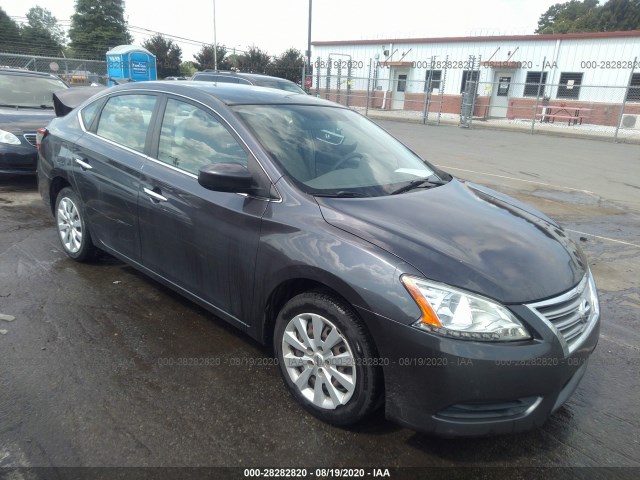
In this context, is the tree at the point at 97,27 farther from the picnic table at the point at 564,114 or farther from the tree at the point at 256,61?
the picnic table at the point at 564,114

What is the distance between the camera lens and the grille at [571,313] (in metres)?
2.22

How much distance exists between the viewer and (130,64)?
82.3ft

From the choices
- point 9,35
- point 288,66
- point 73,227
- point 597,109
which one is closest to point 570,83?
point 597,109

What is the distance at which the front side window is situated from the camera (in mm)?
3039

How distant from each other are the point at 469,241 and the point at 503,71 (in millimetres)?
29745

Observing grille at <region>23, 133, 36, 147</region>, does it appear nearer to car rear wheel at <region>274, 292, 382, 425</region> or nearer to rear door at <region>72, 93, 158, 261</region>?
rear door at <region>72, 93, 158, 261</region>

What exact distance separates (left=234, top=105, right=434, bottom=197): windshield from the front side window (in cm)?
18

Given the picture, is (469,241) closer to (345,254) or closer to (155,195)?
(345,254)

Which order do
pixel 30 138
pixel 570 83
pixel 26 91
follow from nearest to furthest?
1. pixel 30 138
2. pixel 26 91
3. pixel 570 83

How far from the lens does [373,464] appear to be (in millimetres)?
2316

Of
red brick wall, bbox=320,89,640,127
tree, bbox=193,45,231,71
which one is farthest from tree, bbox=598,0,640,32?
tree, bbox=193,45,231,71

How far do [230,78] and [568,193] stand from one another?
910 cm


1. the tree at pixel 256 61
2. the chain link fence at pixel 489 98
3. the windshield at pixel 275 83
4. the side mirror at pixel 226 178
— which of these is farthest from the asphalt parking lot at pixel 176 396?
the tree at pixel 256 61

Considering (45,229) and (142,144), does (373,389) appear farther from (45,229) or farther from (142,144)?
(45,229)
